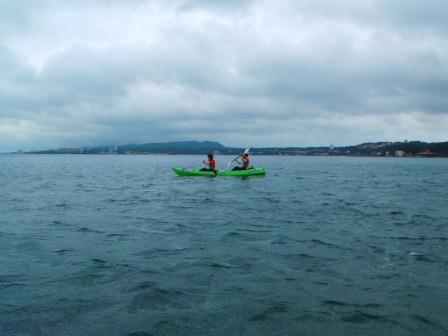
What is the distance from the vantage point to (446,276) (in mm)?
9609

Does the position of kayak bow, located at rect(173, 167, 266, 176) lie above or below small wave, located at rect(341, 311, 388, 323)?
above

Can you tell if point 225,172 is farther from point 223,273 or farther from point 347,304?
point 347,304

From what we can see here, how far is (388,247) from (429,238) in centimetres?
232

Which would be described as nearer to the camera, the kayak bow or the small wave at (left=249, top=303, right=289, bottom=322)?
the small wave at (left=249, top=303, right=289, bottom=322)

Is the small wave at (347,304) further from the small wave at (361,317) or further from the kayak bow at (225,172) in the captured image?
the kayak bow at (225,172)

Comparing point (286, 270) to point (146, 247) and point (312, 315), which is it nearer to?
point (312, 315)

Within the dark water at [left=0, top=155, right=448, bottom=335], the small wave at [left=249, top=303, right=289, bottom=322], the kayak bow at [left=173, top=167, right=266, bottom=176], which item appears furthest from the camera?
the kayak bow at [left=173, top=167, right=266, bottom=176]

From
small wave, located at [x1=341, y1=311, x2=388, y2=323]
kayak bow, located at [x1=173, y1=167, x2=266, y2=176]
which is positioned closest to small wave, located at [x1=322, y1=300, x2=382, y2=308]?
small wave, located at [x1=341, y1=311, x2=388, y2=323]

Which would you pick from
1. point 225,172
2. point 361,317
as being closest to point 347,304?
point 361,317

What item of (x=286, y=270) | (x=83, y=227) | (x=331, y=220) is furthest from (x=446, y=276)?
(x=83, y=227)

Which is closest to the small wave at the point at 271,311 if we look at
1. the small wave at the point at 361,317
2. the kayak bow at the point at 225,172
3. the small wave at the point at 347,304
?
the small wave at the point at 347,304

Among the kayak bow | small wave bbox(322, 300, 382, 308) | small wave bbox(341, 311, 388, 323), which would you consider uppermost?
the kayak bow

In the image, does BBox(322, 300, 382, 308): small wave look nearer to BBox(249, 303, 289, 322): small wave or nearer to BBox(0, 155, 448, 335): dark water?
BBox(0, 155, 448, 335): dark water

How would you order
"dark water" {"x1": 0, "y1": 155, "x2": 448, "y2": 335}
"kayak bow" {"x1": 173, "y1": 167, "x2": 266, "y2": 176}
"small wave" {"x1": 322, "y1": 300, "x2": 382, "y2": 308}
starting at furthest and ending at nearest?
"kayak bow" {"x1": 173, "y1": 167, "x2": 266, "y2": 176}
"small wave" {"x1": 322, "y1": 300, "x2": 382, "y2": 308}
"dark water" {"x1": 0, "y1": 155, "x2": 448, "y2": 335}
